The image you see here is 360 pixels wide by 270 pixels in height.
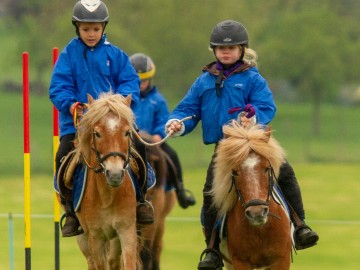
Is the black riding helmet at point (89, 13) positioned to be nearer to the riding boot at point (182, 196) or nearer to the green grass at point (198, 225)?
the riding boot at point (182, 196)

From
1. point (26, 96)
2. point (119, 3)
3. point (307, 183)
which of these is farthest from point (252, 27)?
point (26, 96)

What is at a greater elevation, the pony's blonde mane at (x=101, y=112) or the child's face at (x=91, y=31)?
the child's face at (x=91, y=31)

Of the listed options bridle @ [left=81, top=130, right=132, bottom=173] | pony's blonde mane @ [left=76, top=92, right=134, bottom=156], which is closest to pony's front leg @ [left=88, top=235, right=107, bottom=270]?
bridle @ [left=81, top=130, right=132, bottom=173]

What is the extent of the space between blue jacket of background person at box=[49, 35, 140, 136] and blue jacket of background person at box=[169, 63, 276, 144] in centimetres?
81

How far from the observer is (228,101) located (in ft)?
29.9

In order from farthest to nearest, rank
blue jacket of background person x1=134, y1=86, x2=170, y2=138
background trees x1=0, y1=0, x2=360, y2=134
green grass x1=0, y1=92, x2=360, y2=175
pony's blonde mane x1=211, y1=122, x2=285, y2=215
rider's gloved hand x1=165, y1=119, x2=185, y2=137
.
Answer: background trees x1=0, y1=0, x2=360, y2=134
green grass x1=0, y1=92, x2=360, y2=175
blue jacket of background person x1=134, y1=86, x2=170, y2=138
rider's gloved hand x1=165, y1=119, x2=185, y2=137
pony's blonde mane x1=211, y1=122, x2=285, y2=215

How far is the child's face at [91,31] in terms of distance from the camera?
9.68m

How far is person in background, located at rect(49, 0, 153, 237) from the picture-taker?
9586mm

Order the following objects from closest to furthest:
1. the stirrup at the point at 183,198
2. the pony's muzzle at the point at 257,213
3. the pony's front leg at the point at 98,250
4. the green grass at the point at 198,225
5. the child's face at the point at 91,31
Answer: the pony's muzzle at the point at 257,213, the pony's front leg at the point at 98,250, the child's face at the point at 91,31, the stirrup at the point at 183,198, the green grass at the point at 198,225

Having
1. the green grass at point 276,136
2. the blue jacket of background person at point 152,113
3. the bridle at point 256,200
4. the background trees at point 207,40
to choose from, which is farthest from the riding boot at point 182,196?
the background trees at point 207,40

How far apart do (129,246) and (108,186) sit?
521 millimetres

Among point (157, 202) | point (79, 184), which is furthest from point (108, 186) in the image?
point (157, 202)

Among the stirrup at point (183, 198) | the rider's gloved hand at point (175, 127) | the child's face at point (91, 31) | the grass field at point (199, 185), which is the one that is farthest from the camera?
the grass field at point (199, 185)

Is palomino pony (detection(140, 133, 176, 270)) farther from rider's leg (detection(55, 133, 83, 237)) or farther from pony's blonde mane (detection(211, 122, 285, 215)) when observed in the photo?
pony's blonde mane (detection(211, 122, 285, 215))
